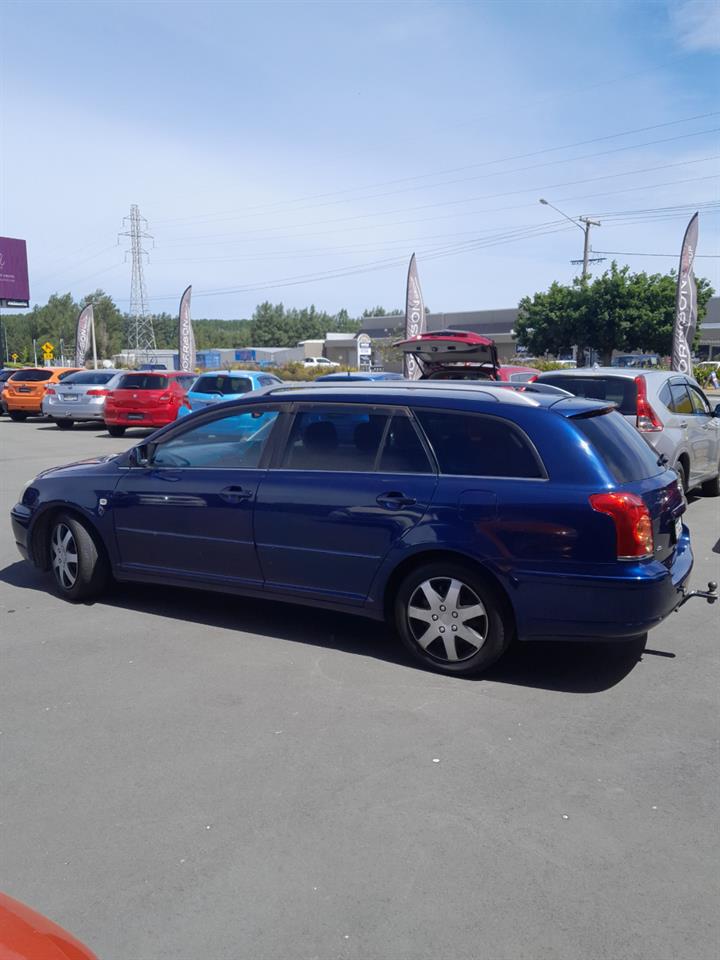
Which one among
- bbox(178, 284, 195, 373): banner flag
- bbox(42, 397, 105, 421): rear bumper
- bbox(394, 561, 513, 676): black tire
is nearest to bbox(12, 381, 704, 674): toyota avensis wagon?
bbox(394, 561, 513, 676): black tire

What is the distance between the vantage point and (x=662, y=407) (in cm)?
976

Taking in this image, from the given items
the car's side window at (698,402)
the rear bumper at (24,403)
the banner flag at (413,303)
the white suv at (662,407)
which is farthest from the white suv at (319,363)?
the white suv at (662,407)

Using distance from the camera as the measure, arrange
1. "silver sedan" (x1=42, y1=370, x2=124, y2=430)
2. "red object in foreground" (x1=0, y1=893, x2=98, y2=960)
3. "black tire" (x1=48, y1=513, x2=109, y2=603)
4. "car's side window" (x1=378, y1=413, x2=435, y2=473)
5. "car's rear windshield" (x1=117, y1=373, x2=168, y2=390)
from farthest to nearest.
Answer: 1. "silver sedan" (x1=42, y1=370, x2=124, y2=430)
2. "car's rear windshield" (x1=117, y1=373, x2=168, y2=390)
3. "black tire" (x1=48, y1=513, x2=109, y2=603)
4. "car's side window" (x1=378, y1=413, x2=435, y2=473)
5. "red object in foreground" (x1=0, y1=893, x2=98, y2=960)

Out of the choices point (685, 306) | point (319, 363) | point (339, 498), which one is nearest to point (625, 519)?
point (339, 498)

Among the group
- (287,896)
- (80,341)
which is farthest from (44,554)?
(80,341)

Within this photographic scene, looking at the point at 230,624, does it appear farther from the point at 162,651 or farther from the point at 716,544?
the point at 716,544

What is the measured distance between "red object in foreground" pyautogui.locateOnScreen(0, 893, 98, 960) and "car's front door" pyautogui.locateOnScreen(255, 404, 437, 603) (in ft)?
10.8

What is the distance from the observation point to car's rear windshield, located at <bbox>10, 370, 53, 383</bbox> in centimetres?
2577

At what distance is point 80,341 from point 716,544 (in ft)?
125

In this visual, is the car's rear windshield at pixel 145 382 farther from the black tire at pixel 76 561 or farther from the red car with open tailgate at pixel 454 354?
the black tire at pixel 76 561

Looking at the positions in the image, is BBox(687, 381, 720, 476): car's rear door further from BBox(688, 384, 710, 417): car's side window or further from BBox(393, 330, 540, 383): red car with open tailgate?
BBox(393, 330, 540, 383): red car with open tailgate

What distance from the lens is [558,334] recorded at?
155 feet

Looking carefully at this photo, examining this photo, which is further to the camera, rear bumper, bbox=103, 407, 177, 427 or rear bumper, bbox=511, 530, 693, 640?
rear bumper, bbox=103, 407, 177, 427

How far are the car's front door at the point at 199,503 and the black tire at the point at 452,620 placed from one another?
1.13 metres
